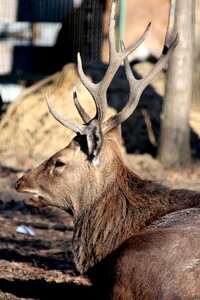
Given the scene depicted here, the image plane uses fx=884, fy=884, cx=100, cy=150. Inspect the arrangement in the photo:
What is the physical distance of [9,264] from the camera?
802 cm

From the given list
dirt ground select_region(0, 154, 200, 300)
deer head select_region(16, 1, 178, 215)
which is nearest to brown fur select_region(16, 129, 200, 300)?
A: deer head select_region(16, 1, 178, 215)

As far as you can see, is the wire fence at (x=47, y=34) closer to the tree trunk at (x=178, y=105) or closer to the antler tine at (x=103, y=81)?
the tree trunk at (x=178, y=105)

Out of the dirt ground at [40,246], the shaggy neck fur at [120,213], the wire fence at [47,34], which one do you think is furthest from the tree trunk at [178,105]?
the shaggy neck fur at [120,213]

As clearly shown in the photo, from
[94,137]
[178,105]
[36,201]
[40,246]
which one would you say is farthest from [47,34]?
[94,137]

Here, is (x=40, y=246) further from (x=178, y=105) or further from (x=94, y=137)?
(x=178, y=105)

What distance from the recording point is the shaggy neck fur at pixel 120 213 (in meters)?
6.65

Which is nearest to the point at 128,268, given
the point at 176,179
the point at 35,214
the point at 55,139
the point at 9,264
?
the point at 9,264

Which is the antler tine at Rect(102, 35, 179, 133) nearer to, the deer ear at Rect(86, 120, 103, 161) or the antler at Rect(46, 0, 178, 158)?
the antler at Rect(46, 0, 178, 158)

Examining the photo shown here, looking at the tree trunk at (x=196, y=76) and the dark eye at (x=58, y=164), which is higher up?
the dark eye at (x=58, y=164)

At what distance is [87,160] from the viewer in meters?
6.91

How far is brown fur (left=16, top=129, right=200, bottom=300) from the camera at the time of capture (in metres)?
6.12

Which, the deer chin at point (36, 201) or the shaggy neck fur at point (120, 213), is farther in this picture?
the deer chin at point (36, 201)

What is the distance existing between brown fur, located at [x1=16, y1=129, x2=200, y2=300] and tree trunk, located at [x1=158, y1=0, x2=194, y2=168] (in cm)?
574

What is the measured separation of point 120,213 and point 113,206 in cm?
9
